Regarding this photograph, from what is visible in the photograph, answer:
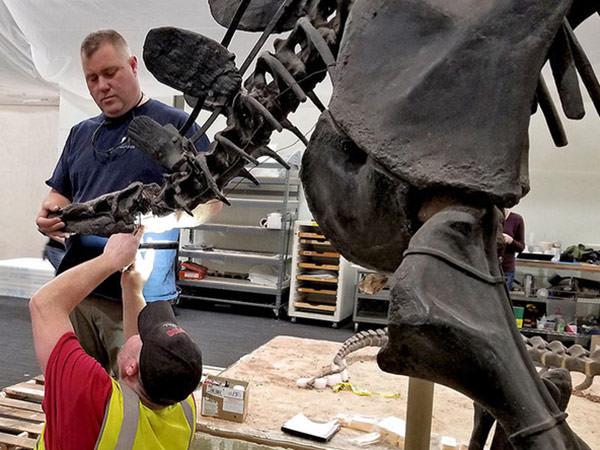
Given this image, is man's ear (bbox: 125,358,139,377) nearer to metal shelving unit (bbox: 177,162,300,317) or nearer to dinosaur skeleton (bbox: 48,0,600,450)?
dinosaur skeleton (bbox: 48,0,600,450)

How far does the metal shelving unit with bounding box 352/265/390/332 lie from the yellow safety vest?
355cm

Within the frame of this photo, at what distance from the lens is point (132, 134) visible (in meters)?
1.23

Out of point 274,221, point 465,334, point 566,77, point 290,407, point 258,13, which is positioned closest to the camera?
point 465,334

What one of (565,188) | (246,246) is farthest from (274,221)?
(565,188)

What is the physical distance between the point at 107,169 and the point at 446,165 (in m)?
1.18

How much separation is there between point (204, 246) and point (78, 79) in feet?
6.71

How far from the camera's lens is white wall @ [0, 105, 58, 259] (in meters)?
6.54

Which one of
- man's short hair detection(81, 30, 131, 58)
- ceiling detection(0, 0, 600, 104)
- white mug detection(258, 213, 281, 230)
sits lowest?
white mug detection(258, 213, 281, 230)

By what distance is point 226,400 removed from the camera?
2029 mm

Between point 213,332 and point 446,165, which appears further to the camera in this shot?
point 213,332

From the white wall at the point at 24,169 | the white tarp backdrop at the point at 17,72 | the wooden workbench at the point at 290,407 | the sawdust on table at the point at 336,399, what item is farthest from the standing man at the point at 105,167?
the white wall at the point at 24,169

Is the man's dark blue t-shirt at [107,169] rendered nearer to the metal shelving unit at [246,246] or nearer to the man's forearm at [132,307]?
the man's forearm at [132,307]

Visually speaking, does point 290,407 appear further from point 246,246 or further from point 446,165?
point 246,246

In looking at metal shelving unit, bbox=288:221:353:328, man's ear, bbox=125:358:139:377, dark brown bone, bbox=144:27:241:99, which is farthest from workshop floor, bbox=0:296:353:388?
dark brown bone, bbox=144:27:241:99
